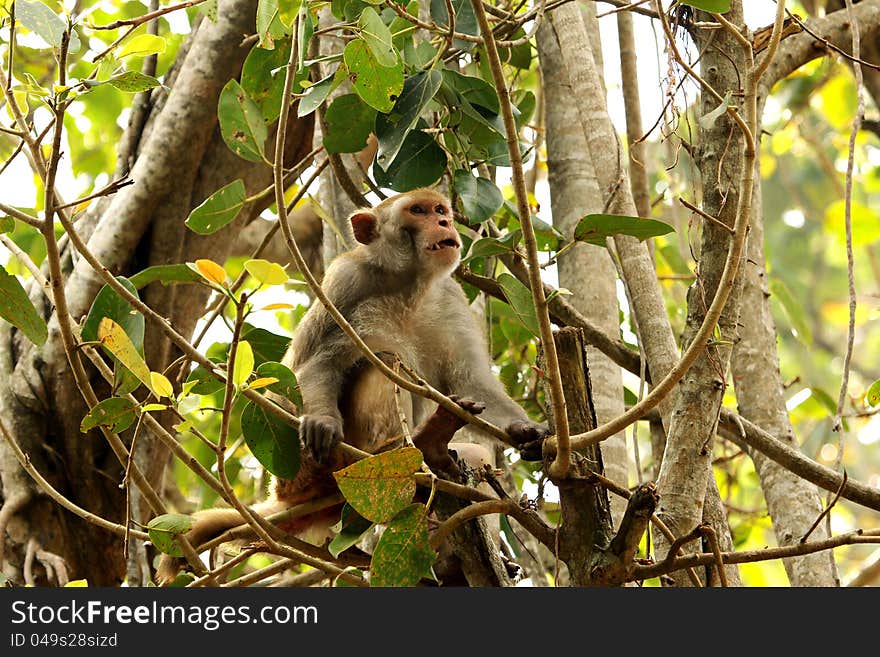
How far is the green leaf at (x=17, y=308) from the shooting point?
2.95 m

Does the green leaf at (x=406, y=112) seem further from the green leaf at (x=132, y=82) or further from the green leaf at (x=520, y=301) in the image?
the green leaf at (x=132, y=82)

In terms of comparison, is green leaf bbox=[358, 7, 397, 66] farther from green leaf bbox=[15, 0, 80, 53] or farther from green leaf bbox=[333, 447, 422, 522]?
green leaf bbox=[333, 447, 422, 522]

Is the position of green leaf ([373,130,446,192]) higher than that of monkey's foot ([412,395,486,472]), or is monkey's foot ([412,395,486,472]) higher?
green leaf ([373,130,446,192])

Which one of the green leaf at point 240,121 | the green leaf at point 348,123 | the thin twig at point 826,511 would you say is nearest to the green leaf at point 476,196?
the green leaf at point 348,123

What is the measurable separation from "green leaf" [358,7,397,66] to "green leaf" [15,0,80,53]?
0.79 m

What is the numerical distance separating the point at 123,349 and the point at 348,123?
1225 mm

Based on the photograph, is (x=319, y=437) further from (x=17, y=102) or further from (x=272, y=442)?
(x=17, y=102)

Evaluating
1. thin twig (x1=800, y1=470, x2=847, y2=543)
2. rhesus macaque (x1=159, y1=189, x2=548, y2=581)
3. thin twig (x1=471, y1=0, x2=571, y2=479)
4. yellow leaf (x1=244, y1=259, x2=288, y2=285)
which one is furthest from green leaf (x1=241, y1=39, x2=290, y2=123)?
thin twig (x1=800, y1=470, x2=847, y2=543)

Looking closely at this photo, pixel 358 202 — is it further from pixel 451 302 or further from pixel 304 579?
pixel 304 579

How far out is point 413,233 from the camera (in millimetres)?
4379

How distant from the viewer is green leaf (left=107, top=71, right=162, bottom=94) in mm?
2967

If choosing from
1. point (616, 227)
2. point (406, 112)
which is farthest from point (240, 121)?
point (616, 227)

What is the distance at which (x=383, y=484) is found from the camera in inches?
104

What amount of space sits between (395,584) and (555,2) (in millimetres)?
2249
